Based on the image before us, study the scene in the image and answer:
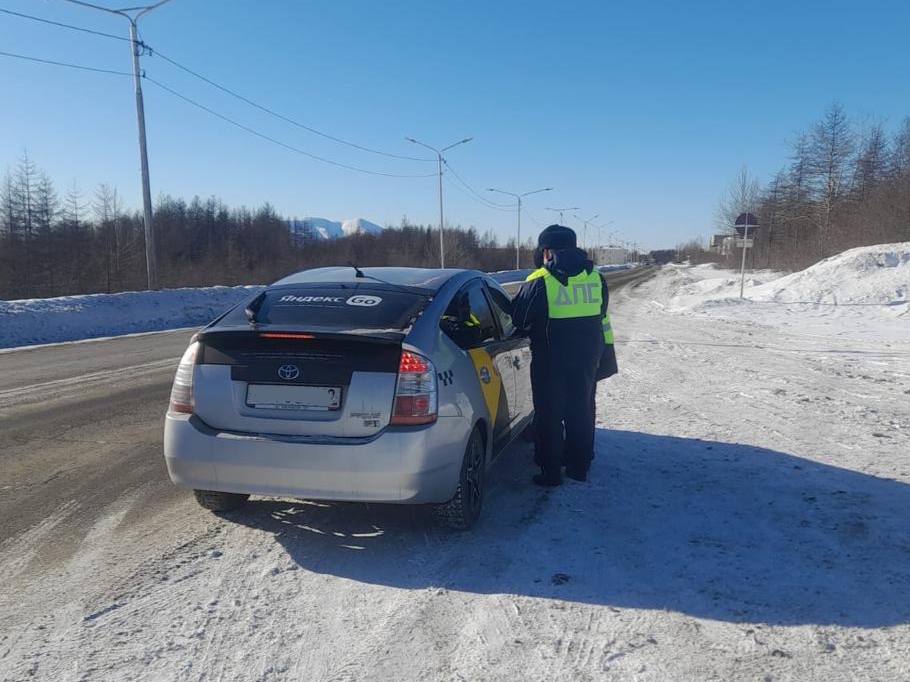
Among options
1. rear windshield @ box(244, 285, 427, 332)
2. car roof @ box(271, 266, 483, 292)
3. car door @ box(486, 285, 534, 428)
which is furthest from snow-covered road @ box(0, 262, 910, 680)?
car roof @ box(271, 266, 483, 292)

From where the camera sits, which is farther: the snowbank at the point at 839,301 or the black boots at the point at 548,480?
the snowbank at the point at 839,301

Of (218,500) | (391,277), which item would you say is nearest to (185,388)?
(218,500)

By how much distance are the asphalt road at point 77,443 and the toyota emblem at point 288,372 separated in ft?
5.21

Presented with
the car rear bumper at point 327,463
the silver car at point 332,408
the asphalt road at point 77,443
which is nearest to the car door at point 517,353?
the silver car at point 332,408

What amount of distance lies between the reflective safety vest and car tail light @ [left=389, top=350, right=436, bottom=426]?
1573 mm

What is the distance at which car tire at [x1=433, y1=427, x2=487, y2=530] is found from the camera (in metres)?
4.11

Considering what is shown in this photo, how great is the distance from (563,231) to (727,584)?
2.87 meters

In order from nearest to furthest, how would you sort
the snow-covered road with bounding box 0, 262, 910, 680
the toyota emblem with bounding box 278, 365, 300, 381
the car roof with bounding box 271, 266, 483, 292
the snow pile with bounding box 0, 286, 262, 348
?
the snow-covered road with bounding box 0, 262, 910, 680 → the toyota emblem with bounding box 278, 365, 300, 381 → the car roof with bounding box 271, 266, 483, 292 → the snow pile with bounding box 0, 286, 262, 348

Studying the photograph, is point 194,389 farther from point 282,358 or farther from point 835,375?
point 835,375

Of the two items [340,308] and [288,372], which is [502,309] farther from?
[288,372]

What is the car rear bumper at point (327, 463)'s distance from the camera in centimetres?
374

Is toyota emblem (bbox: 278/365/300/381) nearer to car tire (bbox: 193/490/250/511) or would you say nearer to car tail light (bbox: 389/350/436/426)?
car tail light (bbox: 389/350/436/426)

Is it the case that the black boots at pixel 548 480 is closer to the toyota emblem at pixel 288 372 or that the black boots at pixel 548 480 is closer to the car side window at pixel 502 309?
the car side window at pixel 502 309

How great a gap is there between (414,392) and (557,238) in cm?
212
